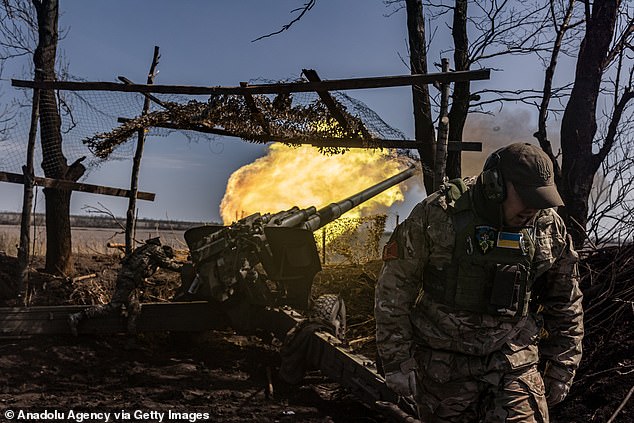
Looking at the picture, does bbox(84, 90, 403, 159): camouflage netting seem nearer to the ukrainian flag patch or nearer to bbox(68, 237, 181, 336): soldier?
bbox(68, 237, 181, 336): soldier

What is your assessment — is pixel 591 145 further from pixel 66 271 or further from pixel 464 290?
pixel 66 271

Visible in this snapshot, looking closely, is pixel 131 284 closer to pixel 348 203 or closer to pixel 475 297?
pixel 348 203

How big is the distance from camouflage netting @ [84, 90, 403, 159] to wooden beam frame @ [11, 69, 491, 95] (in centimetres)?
Result: 33

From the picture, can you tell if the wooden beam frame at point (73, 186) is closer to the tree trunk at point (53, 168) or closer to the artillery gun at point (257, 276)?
the tree trunk at point (53, 168)

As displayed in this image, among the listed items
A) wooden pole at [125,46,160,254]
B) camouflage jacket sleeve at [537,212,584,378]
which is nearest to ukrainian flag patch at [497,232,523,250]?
camouflage jacket sleeve at [537,212,584,378]

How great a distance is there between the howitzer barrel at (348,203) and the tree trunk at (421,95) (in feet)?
4.95

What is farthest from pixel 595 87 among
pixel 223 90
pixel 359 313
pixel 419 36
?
pixel 223 90

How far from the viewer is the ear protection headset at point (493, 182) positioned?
3338 mm

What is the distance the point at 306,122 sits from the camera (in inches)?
320

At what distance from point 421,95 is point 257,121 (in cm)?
253

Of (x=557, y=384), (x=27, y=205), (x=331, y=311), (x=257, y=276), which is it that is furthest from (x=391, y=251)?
(x=27, y=205)

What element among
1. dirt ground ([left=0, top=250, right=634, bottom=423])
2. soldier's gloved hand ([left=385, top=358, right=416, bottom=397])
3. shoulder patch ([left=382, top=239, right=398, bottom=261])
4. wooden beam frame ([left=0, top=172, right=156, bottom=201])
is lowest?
dirt ground ([left=0, top=250, right=634, bottom=423])

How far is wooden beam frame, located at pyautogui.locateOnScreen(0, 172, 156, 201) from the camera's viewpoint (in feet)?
31.0

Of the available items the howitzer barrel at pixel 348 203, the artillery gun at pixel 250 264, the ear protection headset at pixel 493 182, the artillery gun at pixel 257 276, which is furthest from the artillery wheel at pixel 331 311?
the ear protection headset at pixel 493 182
